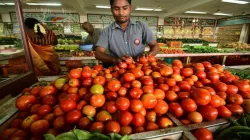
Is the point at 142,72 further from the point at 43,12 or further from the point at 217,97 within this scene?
the point at 43,12

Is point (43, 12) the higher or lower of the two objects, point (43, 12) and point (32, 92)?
the higher

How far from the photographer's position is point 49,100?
125cm

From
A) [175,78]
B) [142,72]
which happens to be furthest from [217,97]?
[142,72]

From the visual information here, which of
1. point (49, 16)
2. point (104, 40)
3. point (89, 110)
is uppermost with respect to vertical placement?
point (49, 16)

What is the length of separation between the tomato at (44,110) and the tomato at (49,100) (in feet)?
0.19

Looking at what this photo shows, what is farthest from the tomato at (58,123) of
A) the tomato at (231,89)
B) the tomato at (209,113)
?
the tomato at (231,89)

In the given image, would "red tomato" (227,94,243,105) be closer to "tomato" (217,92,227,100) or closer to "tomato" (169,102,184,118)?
"tomato" (217,92,227,100)

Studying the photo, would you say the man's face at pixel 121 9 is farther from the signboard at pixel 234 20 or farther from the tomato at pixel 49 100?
the signboard at pixel 234 20

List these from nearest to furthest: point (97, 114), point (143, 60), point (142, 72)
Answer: point (97, 114) → point (142, 72) → point (143, 60)

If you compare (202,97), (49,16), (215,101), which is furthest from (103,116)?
(49,16)

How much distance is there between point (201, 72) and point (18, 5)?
88.4 inches

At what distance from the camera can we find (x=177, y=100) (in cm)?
128

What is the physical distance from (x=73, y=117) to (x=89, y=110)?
12 centimetres

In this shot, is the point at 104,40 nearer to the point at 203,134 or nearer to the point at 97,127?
the point at 97,127
